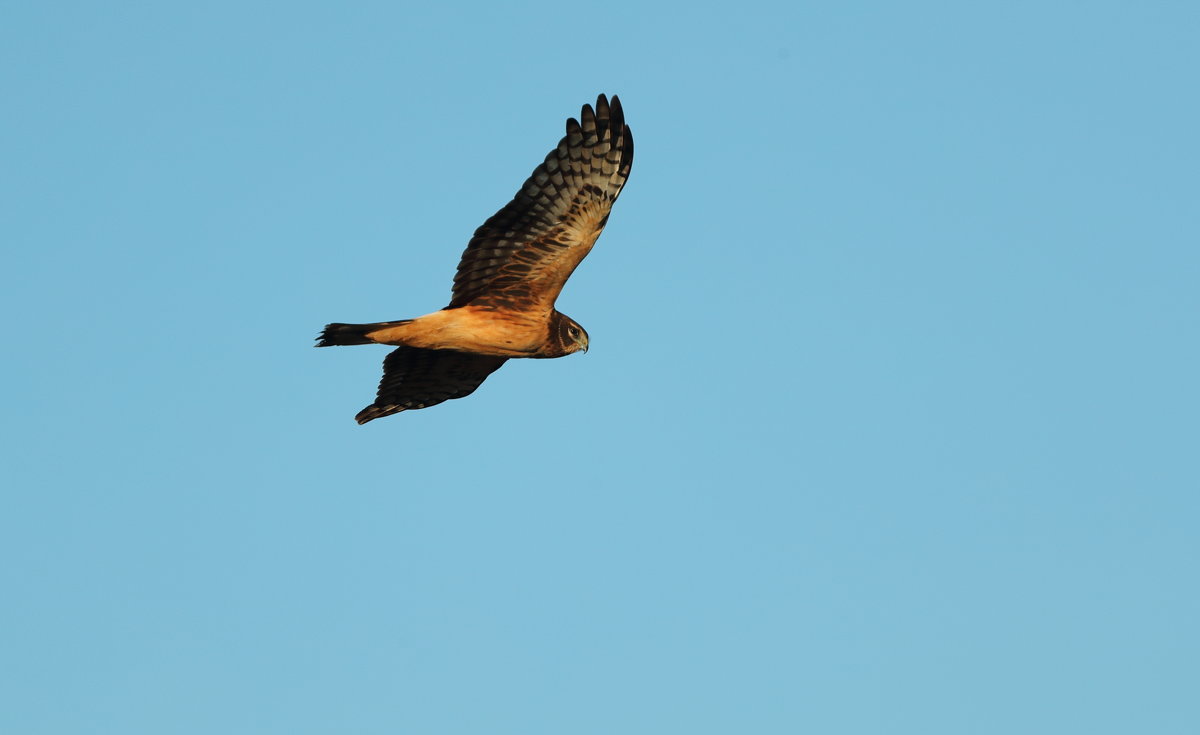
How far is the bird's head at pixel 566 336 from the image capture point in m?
16.4

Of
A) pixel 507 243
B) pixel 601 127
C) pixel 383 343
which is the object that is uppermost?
pixel 601 127

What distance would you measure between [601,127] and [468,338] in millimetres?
2615

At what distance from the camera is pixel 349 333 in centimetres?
1560

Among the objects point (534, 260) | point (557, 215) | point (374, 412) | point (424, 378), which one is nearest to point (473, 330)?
point (534, 260)

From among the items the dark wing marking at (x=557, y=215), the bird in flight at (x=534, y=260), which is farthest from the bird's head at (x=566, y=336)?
the dark wing marking at (x=557, y=215)

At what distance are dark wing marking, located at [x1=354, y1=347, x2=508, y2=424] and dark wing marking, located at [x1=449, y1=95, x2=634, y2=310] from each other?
1909 mm

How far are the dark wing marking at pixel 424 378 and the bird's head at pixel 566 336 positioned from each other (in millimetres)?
1372

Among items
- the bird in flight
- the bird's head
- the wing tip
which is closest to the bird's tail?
the bird in flight

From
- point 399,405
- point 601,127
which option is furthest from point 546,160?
point 399,405

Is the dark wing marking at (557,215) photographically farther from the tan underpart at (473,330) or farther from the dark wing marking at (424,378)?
the dark wing marking at (424,378)

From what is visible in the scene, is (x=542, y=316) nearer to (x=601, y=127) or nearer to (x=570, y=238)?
(x=570, y=238)

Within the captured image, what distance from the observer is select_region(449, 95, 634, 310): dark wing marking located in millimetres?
15484

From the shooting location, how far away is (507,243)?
→ 15.8m

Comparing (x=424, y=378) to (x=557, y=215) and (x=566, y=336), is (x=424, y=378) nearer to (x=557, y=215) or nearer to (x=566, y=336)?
(x=566, y=336)
